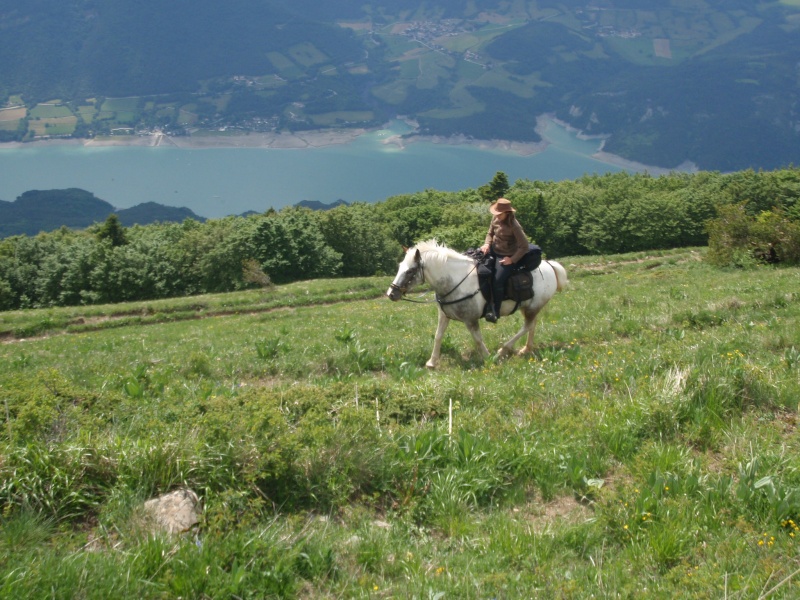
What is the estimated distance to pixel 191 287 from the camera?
65250 millimetres

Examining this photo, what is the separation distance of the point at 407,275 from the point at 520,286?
2522 millimetres

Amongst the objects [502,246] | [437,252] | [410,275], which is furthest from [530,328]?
[410,275]

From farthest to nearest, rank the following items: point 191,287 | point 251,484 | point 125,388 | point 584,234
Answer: point 584,234
point 191,287
point 125,388
point 251,484

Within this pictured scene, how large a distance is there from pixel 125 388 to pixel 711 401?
8803mm

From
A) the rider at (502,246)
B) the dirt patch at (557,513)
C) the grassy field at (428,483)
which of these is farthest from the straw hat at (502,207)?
the dirt patch at (557,513)

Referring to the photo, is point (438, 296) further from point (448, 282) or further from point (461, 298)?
point (461, 298)

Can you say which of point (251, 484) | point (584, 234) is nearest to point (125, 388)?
point (251, 484)

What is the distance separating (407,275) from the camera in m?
12.3

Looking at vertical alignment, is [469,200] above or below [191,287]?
above

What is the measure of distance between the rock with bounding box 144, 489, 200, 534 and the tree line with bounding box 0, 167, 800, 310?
116 feet

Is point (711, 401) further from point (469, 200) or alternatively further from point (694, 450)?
point (469, 200)

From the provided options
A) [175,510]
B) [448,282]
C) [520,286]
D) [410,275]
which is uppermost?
[410,275]

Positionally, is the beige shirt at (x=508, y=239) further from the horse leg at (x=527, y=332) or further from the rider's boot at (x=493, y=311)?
the horse leg at (x=527, y=332)

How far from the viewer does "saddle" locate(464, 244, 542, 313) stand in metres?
12.5
